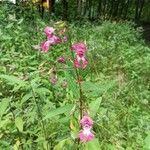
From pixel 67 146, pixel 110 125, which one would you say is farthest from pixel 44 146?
pixel 110 125

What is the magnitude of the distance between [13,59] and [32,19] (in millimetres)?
3868

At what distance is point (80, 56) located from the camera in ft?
7.14

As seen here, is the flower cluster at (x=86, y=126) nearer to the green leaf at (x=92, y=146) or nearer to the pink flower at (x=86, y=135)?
the pink flower at (x=86, y=135)

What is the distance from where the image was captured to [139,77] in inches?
301

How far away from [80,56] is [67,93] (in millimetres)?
2034

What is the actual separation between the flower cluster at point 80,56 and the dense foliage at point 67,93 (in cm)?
4

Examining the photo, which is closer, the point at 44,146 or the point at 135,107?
the point at 44,146

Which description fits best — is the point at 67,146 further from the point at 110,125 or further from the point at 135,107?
the point at 135,107

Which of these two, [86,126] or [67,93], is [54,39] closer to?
[86,126]

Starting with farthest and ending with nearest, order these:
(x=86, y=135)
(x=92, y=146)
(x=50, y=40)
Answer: (x=50, y=40), (x=92, y=146), (x=86, y=135)

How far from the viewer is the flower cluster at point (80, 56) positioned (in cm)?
215

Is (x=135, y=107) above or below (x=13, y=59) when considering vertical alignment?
below

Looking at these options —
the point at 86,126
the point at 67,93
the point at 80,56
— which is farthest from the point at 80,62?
the point at 67,93

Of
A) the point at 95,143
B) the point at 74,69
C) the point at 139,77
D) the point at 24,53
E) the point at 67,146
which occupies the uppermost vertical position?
the point at 74,69
